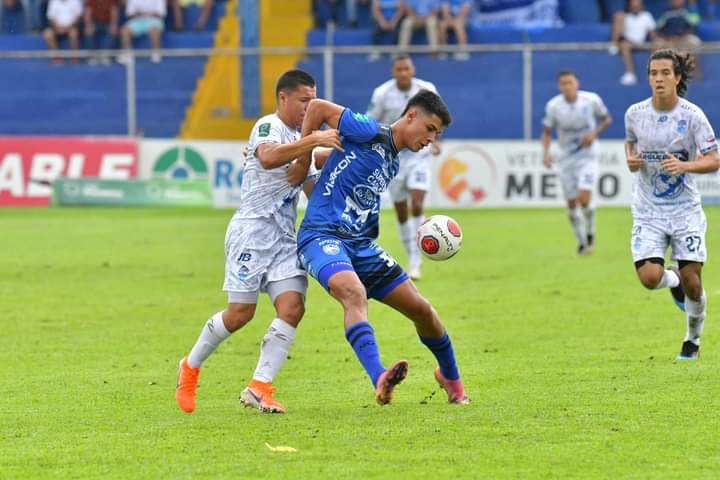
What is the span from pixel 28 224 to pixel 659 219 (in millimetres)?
16087

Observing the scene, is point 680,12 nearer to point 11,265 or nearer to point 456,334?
point 11,265

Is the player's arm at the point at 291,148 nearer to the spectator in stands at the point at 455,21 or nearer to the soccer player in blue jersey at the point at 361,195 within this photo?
the soccer player in blue jersey at the point at 361,195

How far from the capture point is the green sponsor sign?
2802 cm

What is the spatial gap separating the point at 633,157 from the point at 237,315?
3.47 metres

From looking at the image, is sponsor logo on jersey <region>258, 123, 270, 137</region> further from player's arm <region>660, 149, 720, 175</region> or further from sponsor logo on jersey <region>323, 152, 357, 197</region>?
player's arm <region>660, 149, 720, 175</region>

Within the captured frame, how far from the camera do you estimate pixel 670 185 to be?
1070cm

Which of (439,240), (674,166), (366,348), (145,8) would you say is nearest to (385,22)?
(145,8)

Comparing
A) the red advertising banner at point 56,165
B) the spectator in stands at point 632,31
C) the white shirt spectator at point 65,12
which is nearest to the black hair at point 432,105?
Result: the red advertising banner at point 56,165

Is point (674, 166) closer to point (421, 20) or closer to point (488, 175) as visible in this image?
point (488, 175)

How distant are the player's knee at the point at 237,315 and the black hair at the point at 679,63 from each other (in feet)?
11.8

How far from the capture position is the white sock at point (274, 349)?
8719 millimetres

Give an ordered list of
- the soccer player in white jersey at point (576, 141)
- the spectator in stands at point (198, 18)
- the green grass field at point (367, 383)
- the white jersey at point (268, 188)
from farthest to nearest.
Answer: the spectator in stands at point (198, 18), the soccer player in white jersey at point (576, 141), the white jersey at point (268, 188), the green grass field at point (367, 383)

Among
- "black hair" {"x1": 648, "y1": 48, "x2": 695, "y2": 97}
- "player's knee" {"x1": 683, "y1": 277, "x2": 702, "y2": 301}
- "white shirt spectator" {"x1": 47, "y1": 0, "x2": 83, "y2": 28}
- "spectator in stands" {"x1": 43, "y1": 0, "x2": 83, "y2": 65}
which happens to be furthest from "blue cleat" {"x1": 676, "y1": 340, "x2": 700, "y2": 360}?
"white shirt spectator" {"x1": 47, "y1": 0, "x2": 83, "y2": 28}

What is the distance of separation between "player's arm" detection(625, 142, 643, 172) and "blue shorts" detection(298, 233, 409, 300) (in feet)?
8.54
